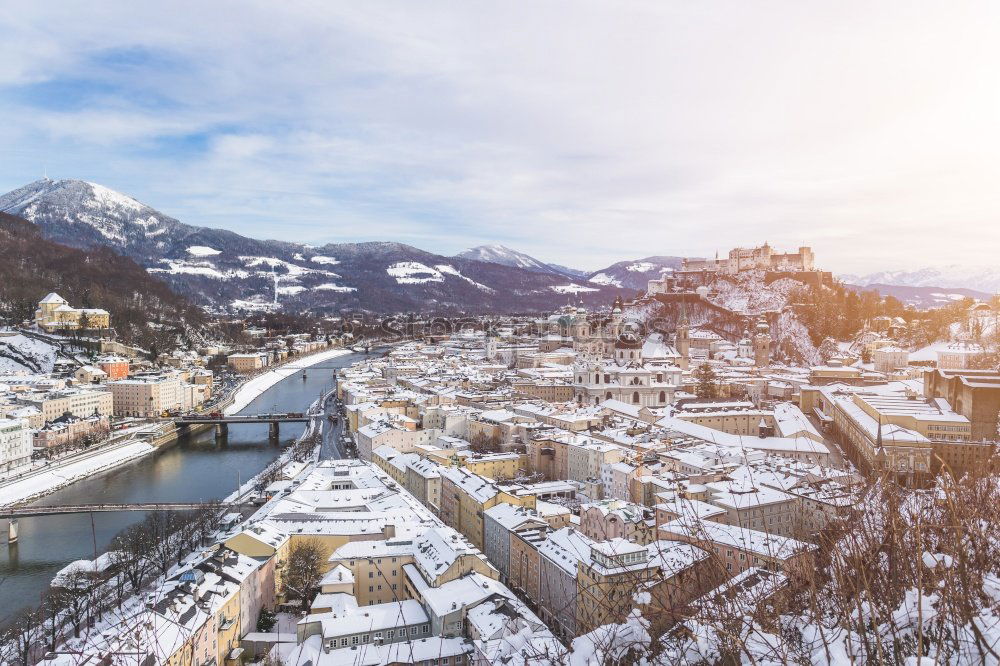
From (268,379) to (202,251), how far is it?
53672mm

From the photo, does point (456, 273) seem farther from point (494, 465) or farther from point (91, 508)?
point (91, 508)

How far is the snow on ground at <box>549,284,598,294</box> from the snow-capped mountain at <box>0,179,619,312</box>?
12cm

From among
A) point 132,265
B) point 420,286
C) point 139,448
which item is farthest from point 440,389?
point 420,286

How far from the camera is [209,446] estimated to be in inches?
577

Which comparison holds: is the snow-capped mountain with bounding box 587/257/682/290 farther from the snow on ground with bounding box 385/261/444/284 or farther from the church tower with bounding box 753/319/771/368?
the church tower with bounding box 753/319/771/368

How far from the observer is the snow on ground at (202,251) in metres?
71.2

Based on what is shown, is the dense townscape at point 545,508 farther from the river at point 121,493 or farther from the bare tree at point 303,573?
the river at point 121,493

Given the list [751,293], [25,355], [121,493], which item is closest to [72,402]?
[121,493]

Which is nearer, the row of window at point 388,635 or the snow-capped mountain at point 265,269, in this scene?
the row of window at point 388,635

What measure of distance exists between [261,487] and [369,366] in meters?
15.0

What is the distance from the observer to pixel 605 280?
321 ft

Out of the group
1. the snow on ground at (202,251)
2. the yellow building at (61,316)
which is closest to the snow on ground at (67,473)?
the yellow building at (61,316)

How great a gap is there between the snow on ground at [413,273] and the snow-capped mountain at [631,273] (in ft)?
71.2

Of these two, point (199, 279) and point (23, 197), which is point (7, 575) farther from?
point (23, 197)
